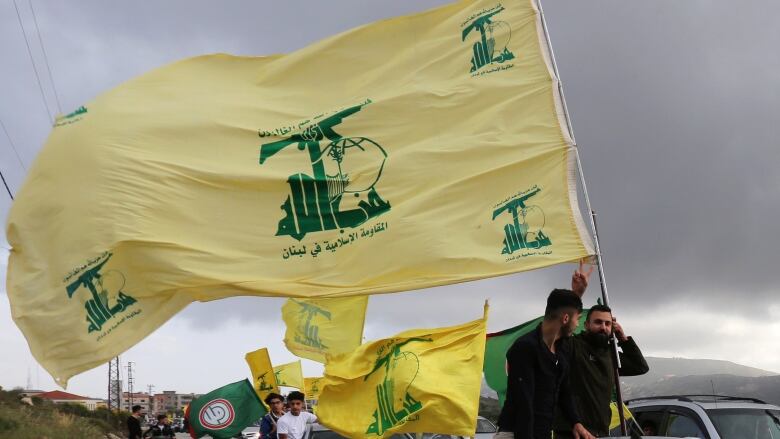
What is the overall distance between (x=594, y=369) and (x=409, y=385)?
3.28 metres

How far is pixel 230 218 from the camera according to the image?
7.34m

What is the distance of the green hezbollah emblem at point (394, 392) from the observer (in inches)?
373

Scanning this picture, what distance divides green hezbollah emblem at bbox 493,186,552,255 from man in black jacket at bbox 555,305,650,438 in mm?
678

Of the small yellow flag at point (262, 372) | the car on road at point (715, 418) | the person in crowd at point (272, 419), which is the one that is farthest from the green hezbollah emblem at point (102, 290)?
the small yellow flag at point (262, 372)

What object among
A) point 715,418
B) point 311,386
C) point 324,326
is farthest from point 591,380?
point 311,386

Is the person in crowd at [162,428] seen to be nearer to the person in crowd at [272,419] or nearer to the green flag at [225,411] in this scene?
the green flag at [225,411]

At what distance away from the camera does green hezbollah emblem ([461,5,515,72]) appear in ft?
25.5

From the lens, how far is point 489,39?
788 centimetres

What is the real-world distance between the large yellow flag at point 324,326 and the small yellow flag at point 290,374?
435cm

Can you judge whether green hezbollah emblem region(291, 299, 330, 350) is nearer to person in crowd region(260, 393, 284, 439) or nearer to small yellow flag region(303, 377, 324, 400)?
person in crowd region(260, 393, 284, 439)

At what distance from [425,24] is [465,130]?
119cm

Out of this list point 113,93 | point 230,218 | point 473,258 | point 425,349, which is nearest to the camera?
point 473,258

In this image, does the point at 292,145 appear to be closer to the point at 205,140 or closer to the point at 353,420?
the point at 205,140

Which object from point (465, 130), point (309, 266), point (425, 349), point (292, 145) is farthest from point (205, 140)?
point (425, 349)
